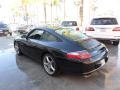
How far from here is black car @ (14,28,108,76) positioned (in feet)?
13.7

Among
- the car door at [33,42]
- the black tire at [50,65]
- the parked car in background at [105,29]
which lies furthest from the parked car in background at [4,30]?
the black tire at [50,65]

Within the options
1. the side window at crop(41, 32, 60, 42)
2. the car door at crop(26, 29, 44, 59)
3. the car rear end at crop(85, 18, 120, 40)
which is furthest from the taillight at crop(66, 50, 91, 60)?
the car rear end at crop(85, 18, 120, 40)

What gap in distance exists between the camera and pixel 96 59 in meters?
4.35

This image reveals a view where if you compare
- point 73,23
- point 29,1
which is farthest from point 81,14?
point 29,1

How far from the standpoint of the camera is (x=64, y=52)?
4.28 m

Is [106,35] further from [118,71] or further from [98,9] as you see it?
[98,9]

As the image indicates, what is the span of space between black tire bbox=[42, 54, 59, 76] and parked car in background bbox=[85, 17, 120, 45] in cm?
417

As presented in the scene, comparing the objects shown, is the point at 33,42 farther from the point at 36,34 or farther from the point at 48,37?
the point at 48,37

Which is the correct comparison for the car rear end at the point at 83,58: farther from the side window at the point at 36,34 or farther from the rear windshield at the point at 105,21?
the rear windshield at the point at 105,21

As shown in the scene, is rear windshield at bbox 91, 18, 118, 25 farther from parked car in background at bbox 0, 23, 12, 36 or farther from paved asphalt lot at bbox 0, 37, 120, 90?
parked car in background at bbox 0, 23, 12, 36

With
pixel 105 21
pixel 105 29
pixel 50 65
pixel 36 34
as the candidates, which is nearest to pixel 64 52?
pixel 50 65

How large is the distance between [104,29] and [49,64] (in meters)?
4.35

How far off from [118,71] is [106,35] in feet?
11.2

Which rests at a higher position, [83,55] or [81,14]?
[81,14]
